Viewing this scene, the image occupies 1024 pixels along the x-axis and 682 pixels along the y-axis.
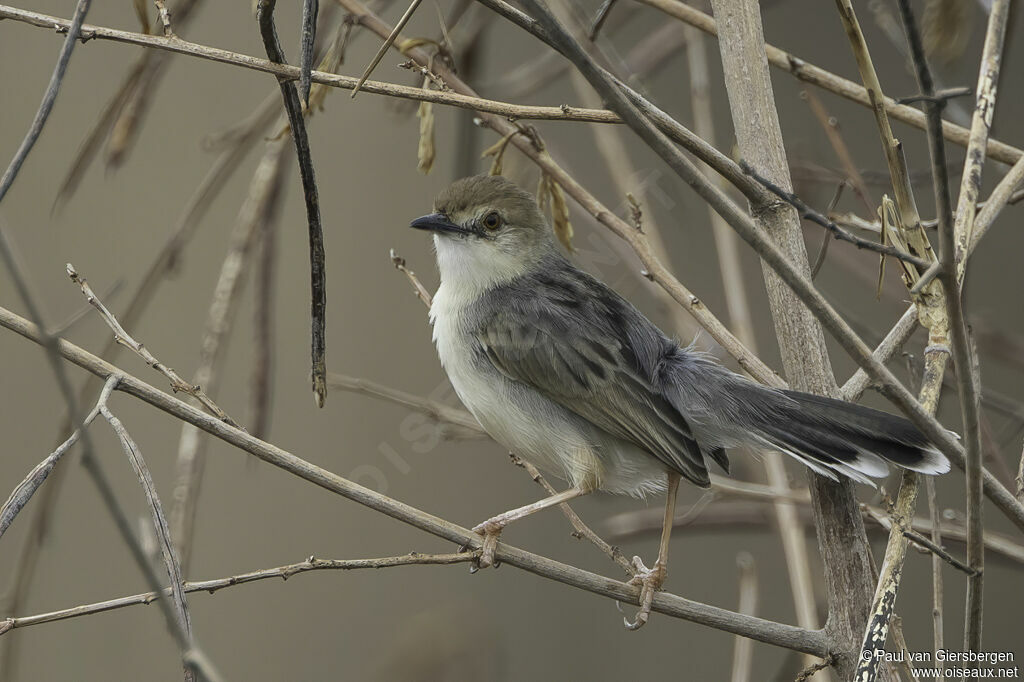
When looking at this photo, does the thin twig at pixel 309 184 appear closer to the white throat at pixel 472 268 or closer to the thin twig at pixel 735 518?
the white throat at pixel 472 268

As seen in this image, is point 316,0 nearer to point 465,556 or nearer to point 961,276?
point 465,556

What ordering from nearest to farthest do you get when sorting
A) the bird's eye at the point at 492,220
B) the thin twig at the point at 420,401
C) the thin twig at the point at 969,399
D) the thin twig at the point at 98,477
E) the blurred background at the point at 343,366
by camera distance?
the thin twig at the point at 98,477, the thin twig at the point at 969,399, the thin twig at the point at 420,401, the bird's eye at the point at 492,220, the blurred background at the point at 343,366

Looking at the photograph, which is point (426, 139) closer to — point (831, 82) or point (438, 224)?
point (438, 224)

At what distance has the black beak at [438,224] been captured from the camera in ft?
12.4

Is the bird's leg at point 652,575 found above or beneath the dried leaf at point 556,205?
beneath

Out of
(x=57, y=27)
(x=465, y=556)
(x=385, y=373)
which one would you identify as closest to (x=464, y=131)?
(x=57, y=27)

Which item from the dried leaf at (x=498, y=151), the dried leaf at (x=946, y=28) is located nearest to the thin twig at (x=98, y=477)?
the dried leaf at (x=498, y=151)

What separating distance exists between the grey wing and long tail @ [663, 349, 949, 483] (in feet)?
0.46

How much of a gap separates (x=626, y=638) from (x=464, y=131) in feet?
11.4

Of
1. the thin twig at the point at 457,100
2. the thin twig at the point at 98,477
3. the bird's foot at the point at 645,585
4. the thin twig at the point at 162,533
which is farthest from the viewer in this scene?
the bird's foot at the point at 645,585

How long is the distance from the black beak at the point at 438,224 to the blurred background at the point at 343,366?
1445 millimetres

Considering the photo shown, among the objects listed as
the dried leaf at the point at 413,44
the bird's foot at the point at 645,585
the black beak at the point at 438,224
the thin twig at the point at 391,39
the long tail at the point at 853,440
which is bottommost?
the bird's foot at the point at 645,585

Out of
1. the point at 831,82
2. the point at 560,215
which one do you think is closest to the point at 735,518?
the point at 560,215

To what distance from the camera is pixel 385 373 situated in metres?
6.34
